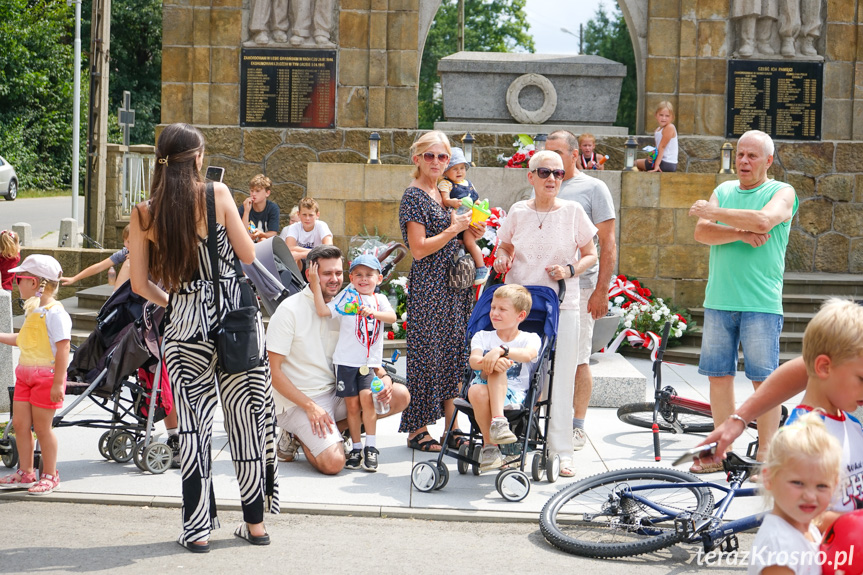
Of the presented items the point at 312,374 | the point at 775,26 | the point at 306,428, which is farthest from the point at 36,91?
the point at 306,428

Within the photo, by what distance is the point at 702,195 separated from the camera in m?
11.7

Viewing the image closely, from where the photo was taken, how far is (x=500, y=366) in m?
5.55

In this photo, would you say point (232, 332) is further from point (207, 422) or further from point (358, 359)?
point (358, 359)

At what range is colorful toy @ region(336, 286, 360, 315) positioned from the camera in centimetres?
619

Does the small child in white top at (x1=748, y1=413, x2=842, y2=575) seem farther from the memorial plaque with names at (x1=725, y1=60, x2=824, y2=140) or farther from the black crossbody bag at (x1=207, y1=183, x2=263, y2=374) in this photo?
the memorial plaque with names at (x1=725, y1=60, x2=824, y2=140)

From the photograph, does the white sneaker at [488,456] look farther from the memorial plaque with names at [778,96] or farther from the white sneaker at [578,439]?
the memorial plaque with names at [778,96]

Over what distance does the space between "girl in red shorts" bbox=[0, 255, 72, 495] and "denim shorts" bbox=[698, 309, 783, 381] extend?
3.55m

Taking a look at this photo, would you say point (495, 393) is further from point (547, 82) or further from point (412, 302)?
point (547, 82)

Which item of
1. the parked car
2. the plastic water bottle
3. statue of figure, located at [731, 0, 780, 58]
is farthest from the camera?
the parked car

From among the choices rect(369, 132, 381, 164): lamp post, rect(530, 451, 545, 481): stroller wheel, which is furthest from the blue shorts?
rect(369, 132, 381, 164): lamp post

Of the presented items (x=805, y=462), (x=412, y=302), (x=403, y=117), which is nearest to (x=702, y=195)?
(x=403, y=117)

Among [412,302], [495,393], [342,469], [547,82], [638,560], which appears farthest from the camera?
[547,82]

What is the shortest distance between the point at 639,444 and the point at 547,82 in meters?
8.58

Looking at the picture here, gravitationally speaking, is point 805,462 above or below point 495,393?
above
